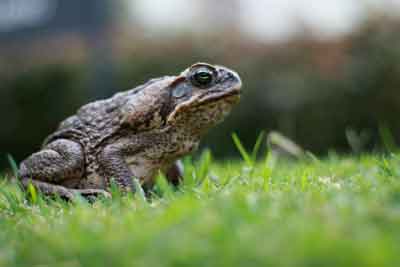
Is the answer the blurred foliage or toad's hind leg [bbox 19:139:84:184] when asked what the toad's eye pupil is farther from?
the blurred foliage

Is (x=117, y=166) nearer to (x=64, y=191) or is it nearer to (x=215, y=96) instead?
(x=64, y=191)

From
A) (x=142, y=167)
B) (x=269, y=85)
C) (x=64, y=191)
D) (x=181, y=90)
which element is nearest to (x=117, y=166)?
(x=142, y=167)

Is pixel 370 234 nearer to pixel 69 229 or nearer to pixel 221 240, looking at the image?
pixel 221 240

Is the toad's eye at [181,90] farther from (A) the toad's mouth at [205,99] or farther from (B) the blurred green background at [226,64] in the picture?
(B) the blurred green background at [226,64]

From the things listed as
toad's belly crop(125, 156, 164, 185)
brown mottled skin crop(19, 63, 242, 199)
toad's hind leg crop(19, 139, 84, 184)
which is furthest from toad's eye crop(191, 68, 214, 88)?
toad's hind leg crop(19, 139, 84, 184)

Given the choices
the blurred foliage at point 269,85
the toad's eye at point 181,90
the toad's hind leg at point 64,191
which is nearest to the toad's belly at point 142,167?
the toad's hind leg at point 64,191

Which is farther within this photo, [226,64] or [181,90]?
[226,64]
